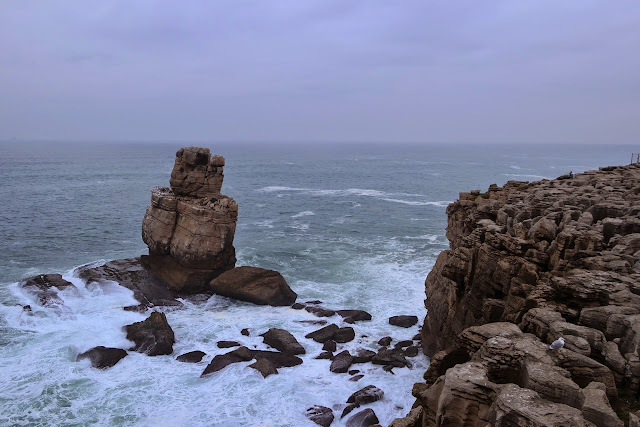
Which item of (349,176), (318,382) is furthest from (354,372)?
(349,176)

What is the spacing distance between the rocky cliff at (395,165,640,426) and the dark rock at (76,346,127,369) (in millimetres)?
18100

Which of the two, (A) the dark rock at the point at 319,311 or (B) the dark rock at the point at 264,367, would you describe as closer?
(B) the dark rock at the point at 264,367

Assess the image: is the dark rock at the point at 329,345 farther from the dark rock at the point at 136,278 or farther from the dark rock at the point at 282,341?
the dark rock at the point at 136,278

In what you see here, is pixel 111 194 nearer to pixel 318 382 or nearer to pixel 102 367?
pixel 102 367

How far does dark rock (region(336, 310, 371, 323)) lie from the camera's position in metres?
32.6

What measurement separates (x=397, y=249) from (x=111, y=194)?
5964cm

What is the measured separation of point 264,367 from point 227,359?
7.92 ft

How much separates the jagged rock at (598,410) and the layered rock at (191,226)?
31.4m

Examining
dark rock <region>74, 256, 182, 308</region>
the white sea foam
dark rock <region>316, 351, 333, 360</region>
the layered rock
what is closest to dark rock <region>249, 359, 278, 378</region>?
dark rock <region>316, 351, 333, 360</region>

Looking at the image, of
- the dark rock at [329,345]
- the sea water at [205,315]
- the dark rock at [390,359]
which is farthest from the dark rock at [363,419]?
the dark rock at [329,345]

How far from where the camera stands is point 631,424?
8.48 metres

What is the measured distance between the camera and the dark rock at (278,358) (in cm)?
2666

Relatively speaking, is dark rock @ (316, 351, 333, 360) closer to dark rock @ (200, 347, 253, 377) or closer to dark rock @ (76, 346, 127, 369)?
dark rock @ (200, 347, 253, 377)

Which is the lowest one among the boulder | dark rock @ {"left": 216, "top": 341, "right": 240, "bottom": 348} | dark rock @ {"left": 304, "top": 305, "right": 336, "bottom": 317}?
dark rock @ {"left": 216, "top": 341, "right": 240, "bottom": 348}
